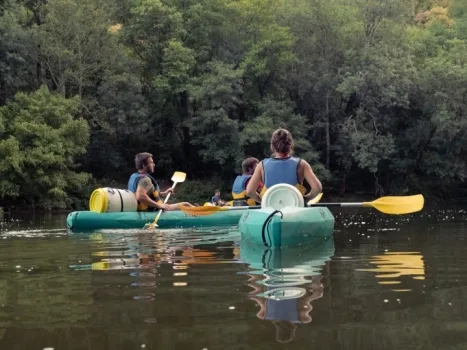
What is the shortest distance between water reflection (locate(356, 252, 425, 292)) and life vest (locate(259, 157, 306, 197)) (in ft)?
4.30

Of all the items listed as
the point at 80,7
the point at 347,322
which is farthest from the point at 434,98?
the point at 347,322

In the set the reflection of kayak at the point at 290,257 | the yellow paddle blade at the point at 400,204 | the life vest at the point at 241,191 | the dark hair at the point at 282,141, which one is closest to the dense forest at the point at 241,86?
the life vest at the point at 241,191

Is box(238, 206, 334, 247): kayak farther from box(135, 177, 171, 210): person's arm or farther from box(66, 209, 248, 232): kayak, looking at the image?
box(135, 177, 171, 210): person's arm

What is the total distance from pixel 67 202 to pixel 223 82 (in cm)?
750

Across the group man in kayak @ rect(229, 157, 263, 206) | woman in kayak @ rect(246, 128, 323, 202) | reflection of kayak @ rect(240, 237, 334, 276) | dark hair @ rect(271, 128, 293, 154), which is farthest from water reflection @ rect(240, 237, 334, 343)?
man in kayak @ rect(229, 157, 263, 206)

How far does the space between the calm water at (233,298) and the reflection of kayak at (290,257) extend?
0.03 feet

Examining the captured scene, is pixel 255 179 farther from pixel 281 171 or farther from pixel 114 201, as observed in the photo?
pixel 114 201

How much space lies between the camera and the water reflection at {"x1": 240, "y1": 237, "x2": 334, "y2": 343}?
326 centimetres

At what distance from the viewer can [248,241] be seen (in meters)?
7.09

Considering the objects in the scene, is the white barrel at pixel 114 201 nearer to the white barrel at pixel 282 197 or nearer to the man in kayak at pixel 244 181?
the man in kayak at pixel 244 181

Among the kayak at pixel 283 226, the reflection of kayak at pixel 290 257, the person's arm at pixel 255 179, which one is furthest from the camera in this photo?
the person's arm at pixel 255 179

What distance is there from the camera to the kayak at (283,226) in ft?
20.7

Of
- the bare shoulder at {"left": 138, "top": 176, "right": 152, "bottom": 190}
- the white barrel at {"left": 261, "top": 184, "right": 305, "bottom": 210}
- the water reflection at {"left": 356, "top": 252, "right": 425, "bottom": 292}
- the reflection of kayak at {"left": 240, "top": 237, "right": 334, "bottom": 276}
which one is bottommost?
the water reflection at {"left": 356, "top": 252, "right": 425, "bottom": 292}

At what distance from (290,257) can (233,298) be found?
2.03 m
